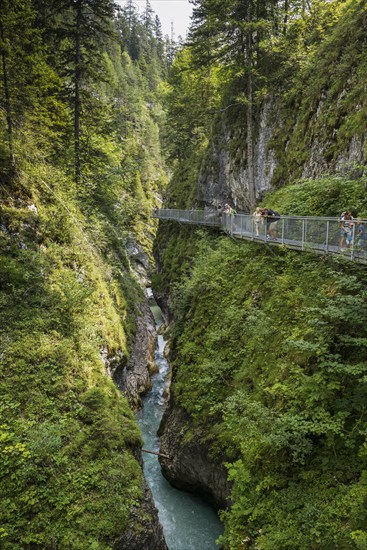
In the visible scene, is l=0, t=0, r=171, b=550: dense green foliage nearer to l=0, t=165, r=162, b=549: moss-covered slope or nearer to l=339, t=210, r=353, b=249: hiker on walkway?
l=0, t=165, r=162, b=549: moss-covered slope

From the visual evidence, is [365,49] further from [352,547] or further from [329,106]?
[352,547]

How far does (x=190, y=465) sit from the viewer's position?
1085cm

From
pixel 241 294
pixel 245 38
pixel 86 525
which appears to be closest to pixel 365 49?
pixel 245 38

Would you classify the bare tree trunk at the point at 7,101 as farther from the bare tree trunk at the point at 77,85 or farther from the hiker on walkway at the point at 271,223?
the hiker on walkway at the point at 271,223

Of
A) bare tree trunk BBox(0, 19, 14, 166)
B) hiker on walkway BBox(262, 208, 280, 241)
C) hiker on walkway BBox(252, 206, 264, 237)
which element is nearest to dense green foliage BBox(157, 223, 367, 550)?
hiker on walkway BBox(262, 208, 280, 241)

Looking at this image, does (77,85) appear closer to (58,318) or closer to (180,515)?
(58,318)

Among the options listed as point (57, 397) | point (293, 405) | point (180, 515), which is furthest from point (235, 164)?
point (180, 515)

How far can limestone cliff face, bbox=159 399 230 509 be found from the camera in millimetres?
9914

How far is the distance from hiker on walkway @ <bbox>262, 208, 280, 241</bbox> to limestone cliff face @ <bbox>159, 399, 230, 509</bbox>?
24.3 ft

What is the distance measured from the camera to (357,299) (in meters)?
6.73

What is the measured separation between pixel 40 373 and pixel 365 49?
17.0 metres

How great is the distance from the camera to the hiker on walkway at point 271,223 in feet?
40.4

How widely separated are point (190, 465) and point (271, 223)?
901 cm

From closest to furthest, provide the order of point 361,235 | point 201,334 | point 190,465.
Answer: point 361,235
point 190,465
point 201,334
